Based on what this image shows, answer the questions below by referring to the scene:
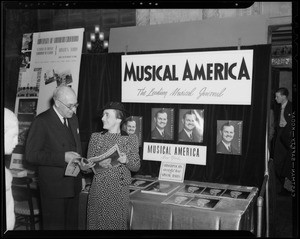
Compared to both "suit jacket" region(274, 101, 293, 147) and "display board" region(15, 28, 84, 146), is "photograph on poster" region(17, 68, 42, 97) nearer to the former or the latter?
"display board" region(15, 28, 84, 146)

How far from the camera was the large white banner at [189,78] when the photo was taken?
2424 mm

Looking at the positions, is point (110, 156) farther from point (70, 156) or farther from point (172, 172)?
point (172, 172)

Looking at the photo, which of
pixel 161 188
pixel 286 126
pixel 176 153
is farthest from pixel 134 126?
pixel 286 126

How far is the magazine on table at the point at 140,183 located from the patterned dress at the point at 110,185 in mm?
380

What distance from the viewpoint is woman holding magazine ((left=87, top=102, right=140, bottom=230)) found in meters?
2.04

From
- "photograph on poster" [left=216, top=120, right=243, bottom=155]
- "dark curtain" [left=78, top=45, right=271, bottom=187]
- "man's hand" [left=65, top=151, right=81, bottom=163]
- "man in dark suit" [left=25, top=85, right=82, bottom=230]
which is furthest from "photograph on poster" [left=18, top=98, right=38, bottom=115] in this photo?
"photograph on poster" [left=216, top=120, right=243, bottom=155]

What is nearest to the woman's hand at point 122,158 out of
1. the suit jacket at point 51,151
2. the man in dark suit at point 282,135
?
the suit jacket at point 51,151

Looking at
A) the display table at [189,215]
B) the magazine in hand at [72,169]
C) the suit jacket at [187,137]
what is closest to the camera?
the display table at [189,215]

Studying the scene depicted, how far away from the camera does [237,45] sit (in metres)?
2.62

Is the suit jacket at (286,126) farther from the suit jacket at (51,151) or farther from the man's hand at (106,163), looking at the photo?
the suit jacket at (51,151)

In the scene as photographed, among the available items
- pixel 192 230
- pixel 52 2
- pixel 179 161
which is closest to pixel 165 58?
pixel 179 161

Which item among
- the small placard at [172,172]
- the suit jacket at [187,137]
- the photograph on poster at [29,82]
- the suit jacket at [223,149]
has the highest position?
the photograph on poster at [29,82]

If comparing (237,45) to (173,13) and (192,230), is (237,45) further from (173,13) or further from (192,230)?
(192,230)

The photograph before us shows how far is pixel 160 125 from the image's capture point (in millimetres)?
2771
